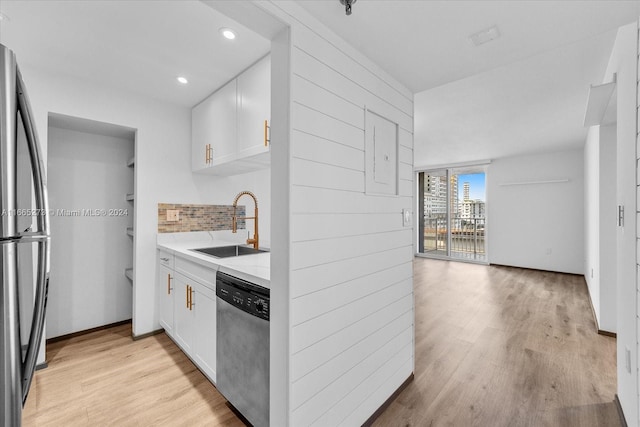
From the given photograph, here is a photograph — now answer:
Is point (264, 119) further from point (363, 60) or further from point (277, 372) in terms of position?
point (277, 372)

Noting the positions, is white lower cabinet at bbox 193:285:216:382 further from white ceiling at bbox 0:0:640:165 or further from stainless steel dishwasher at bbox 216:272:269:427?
white ceiling at bbox 0:0:640:165

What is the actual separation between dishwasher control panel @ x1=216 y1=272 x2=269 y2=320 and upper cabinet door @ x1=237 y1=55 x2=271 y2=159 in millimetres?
933

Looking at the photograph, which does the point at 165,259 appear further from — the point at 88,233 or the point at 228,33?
the point at 228,33

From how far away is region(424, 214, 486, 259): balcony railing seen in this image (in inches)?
275

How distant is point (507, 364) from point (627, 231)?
1408 millimetres

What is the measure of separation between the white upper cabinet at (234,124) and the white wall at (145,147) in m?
0.18

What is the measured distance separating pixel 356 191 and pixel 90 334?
3.13 m

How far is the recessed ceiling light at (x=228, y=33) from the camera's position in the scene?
1767mm

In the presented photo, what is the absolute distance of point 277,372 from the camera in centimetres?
129

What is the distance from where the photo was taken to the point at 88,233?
2924 mm

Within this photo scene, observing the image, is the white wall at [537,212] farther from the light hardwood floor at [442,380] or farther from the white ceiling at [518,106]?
the light hardwood floor at [442,380]

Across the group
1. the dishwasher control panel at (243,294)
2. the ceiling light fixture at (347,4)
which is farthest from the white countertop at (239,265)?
the ceiling light fixture at (347,4)

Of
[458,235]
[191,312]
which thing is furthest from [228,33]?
[458,235]

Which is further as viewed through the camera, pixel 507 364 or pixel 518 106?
pixel 518 106
